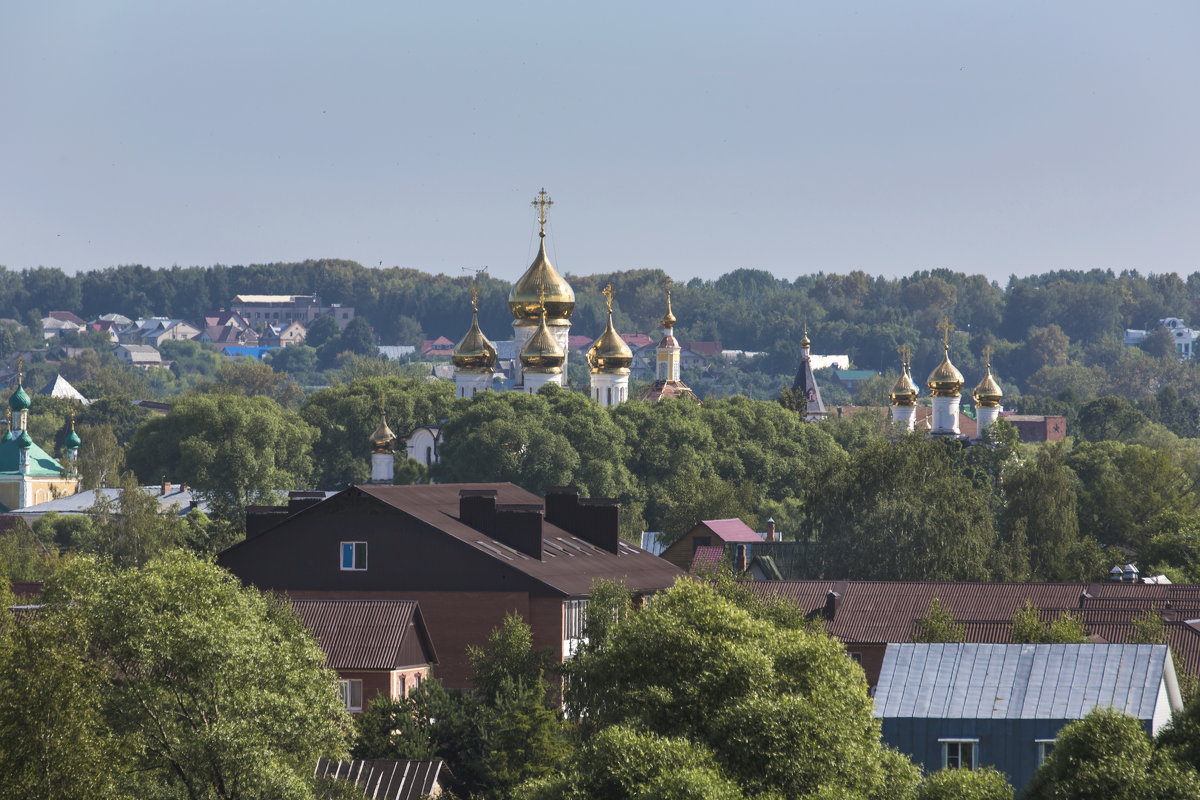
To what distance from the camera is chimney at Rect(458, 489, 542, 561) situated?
5041 cm

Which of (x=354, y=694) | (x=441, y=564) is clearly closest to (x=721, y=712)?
(x=354, y=694)

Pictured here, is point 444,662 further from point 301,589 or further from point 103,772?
point 103,772

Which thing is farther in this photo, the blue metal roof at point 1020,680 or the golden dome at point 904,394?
the golden dome at point 904,394

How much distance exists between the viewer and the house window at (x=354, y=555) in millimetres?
49750

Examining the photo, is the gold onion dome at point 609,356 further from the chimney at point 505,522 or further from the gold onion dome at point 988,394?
the chimney at point 505,522

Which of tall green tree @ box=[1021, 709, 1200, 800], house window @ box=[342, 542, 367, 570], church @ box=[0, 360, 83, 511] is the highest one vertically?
tall green tree @ box=[1021, 709, 1200, 800]

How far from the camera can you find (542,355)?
103500 millimetres

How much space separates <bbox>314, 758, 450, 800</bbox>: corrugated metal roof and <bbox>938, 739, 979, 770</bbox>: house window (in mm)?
7143

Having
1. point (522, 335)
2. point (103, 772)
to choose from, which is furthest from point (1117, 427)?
point (103, 772)

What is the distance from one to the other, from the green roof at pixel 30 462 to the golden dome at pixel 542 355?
71.6ft

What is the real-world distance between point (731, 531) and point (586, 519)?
49.3ft


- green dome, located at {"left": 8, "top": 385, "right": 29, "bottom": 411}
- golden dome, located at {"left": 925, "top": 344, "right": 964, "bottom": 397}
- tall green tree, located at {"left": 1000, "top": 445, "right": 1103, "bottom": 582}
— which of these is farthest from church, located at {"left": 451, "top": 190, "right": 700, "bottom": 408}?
tall green tree, located at {"left": 1000, "top": 445, "right": 1103, "bottom": 582}

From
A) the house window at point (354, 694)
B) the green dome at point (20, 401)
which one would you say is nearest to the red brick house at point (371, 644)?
the house window at point (354, 694)

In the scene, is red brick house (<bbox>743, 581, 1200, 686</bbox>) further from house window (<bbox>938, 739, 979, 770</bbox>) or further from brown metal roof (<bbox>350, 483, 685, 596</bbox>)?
house window (<bbox>938, 739, 979, 770</bbox>)
